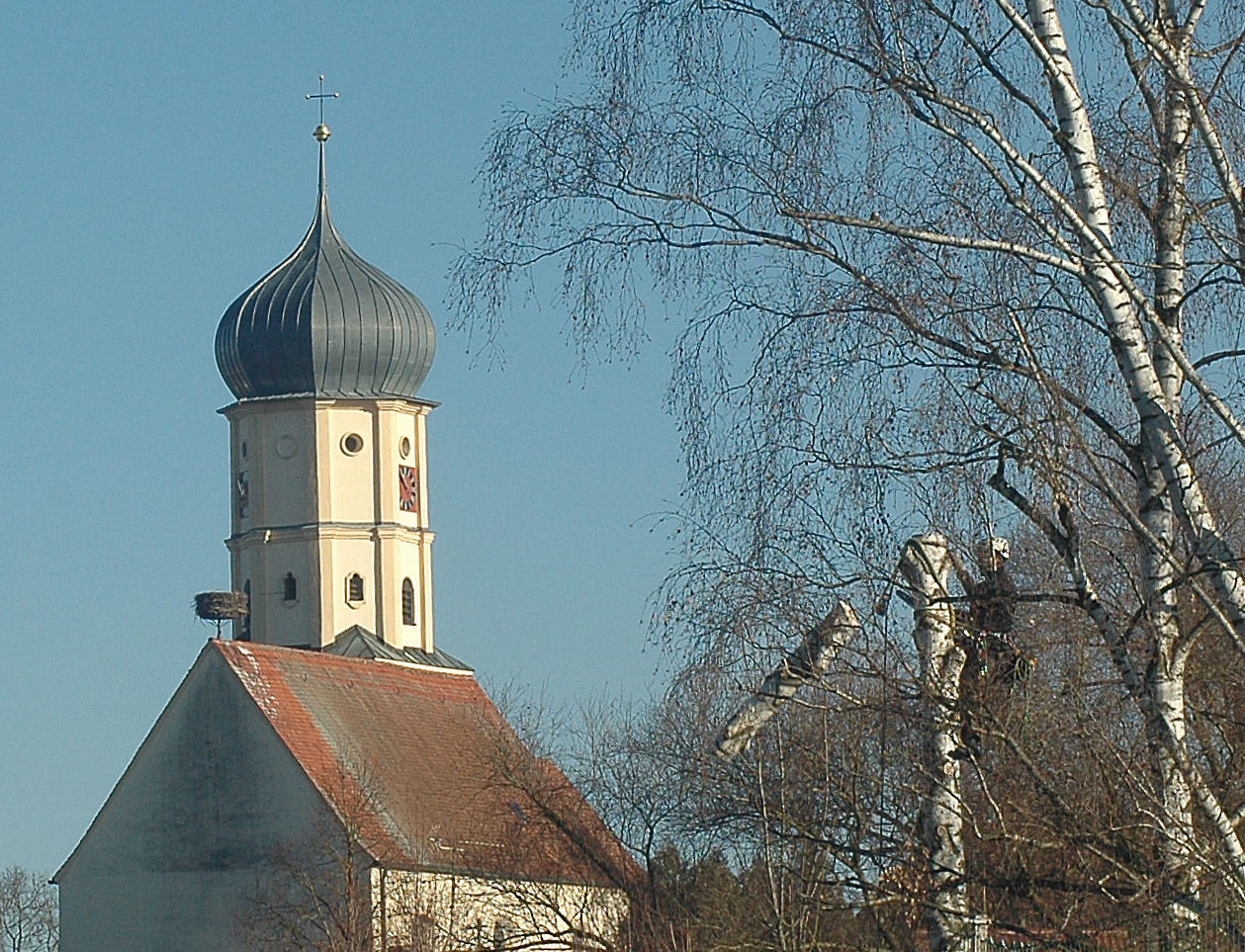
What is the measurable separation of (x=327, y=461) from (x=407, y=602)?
4.04 meters

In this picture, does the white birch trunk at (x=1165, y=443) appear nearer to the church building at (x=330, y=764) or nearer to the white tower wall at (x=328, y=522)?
the church building at (x=330, y=764)

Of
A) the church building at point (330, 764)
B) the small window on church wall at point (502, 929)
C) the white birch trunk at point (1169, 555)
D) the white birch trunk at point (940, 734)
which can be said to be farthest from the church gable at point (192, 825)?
the white birch trunk at point (1169, 555)

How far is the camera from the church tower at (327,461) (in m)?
64.0

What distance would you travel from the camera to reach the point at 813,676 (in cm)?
1108

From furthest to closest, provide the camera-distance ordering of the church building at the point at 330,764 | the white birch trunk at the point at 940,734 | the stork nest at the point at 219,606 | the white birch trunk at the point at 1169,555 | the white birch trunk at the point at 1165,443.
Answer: the stork nest at the point at 219,606
the church building at the point at 330,764
the white birch trunk at the point at 940,734
the white birch trunk at the point at 1169,555
the white birch trunk at the point at 1165,443

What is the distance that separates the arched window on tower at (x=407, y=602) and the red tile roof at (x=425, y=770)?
43.3ft

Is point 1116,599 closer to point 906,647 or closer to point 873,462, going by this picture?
point 906,647

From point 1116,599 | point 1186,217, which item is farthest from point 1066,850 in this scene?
point 1186,217

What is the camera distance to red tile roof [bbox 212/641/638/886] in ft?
117

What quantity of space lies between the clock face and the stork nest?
497 cm

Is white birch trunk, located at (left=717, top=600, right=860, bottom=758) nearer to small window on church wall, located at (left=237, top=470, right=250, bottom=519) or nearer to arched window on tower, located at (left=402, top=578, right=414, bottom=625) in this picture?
arched window on tower, located at (left=402, top=578, right=414, bottom=625)

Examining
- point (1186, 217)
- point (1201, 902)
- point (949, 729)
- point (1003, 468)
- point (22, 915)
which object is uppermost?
point (22, 915)

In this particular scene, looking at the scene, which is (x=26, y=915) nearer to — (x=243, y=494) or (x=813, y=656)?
(x=243, y=494)

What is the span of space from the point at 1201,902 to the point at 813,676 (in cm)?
184
